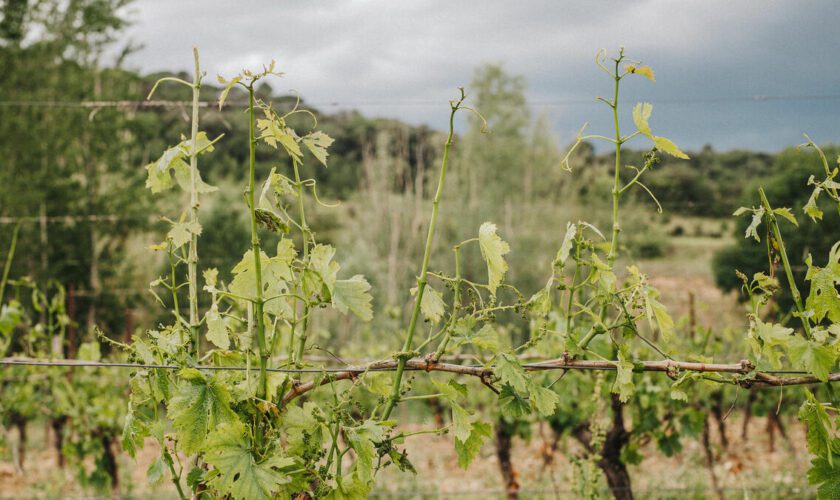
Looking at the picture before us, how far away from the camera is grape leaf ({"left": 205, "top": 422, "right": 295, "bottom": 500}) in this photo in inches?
50.2

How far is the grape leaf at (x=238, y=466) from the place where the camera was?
127 cm

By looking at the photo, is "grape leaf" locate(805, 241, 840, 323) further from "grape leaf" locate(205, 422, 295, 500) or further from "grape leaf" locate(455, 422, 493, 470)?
"grape leaf" locate(205, 422, 295, 500)

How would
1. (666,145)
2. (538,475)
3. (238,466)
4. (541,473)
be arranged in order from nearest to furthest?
1. (238,466)
2. (666,145)
3. (541,473)
4. (538,475)

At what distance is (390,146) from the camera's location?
19625 millimetres

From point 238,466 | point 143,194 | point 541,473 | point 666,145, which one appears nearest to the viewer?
point 238,466

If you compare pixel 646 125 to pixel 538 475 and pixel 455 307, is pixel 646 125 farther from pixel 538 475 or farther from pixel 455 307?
pixel 538 475

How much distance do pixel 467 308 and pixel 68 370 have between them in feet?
→ 16.0

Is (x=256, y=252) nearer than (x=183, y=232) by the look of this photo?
Yes

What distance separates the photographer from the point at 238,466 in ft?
4.24

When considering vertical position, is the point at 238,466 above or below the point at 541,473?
above

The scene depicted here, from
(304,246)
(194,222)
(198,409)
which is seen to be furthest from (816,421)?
(194,222)

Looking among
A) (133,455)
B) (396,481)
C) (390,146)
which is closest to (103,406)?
(396,481)

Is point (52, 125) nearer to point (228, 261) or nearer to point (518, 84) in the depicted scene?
point (228, 261)

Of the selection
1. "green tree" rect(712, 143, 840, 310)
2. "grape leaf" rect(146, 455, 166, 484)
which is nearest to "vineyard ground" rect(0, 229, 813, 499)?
"green tree" rect(712, 143, 840, 310)
